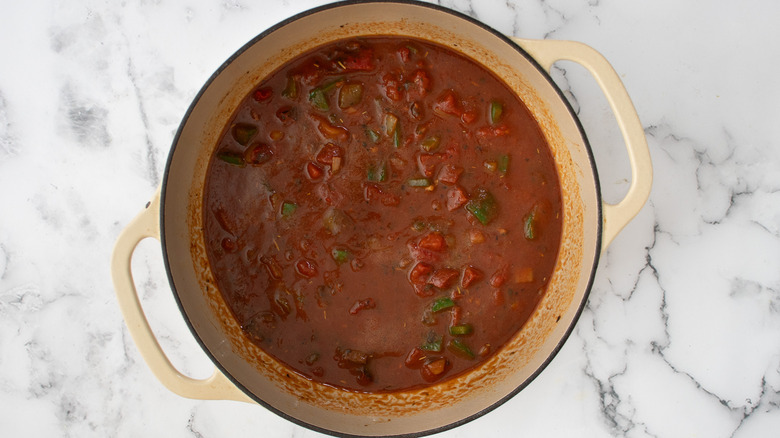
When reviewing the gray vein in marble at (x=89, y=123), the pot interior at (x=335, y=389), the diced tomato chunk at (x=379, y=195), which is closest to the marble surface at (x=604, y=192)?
the gray vein in marble at (x=89, y=123)

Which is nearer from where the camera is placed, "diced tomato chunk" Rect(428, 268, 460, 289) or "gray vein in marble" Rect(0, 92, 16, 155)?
"diced tomato chunk" Rect(428, 268, 460, 289)

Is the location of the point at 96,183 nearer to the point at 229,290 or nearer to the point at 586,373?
the point at 229,290

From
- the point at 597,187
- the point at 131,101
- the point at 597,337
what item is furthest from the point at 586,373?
the point at 131,101

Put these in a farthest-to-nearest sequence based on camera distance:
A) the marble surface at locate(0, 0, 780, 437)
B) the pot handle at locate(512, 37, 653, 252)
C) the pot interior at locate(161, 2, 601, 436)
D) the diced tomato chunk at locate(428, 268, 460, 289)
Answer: the marble surface at locate(0, 0, 780, 437)
the diced tomato chunk at locate(428, 268, 460, 289)
the pot interior at locate(161, 2, 601, 436)
the pot handle at locate(512, 37, 653, 252)

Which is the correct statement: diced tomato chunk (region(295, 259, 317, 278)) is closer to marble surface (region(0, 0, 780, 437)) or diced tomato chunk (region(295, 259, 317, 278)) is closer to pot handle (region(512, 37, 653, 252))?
marble surface (region(0, 0, 780, 437))

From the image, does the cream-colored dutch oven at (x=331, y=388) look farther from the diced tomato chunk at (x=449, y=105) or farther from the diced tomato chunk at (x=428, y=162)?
the diced tomato chunk at (x=428, y=162)

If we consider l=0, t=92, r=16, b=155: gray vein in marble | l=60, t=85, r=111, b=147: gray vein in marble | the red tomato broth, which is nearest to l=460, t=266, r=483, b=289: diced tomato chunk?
the red tomato broth
